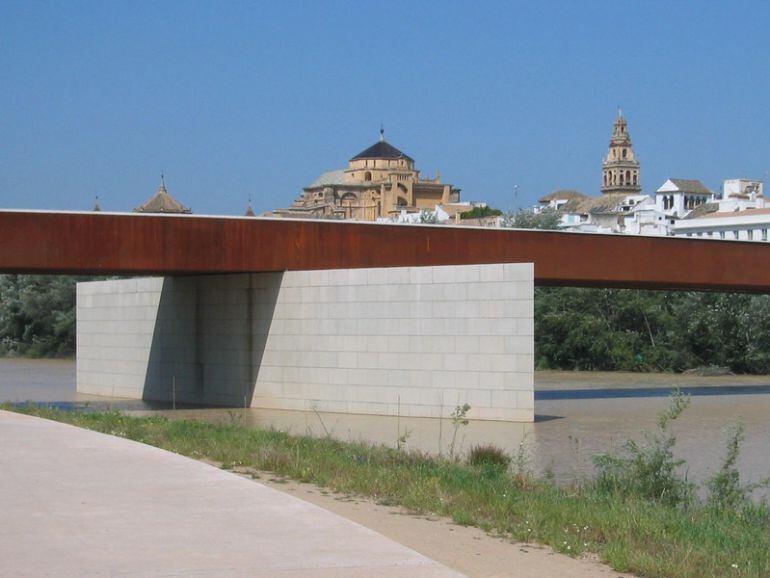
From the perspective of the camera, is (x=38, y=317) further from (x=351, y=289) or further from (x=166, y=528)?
(x=166, y=528)

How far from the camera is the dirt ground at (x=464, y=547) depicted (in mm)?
9141

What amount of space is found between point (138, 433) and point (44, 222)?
11527 mm

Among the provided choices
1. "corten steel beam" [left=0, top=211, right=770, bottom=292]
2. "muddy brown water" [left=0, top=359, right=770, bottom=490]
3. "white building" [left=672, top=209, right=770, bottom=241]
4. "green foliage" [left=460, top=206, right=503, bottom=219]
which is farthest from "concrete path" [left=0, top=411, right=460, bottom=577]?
"green foliage" [left=460, top=206, right=503, bottom=219]

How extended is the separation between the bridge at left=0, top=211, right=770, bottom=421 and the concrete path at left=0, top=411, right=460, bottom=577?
15.1m

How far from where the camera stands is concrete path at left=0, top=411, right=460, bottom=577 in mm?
8062

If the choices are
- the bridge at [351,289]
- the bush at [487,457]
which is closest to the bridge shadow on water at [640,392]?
the bridge at [351,289]

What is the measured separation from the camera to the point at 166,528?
9289mm

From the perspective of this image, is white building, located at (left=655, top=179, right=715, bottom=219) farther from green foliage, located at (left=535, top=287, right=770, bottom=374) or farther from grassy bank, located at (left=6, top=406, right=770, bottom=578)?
grassy bank, located at (left=6, top=406, right=770, bottom=578)

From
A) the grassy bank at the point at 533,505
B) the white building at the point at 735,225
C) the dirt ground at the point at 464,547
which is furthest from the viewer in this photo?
the white building at the point at 735,225

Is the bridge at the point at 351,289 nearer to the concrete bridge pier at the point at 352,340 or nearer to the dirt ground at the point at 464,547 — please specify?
the concrete bridge pier at the point at 352,340

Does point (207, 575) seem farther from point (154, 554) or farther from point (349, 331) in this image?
point (349, 331)

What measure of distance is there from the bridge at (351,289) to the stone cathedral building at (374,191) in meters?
126

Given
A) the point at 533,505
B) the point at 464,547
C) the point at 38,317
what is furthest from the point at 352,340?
the point at 38,317

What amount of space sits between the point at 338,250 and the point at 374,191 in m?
142
